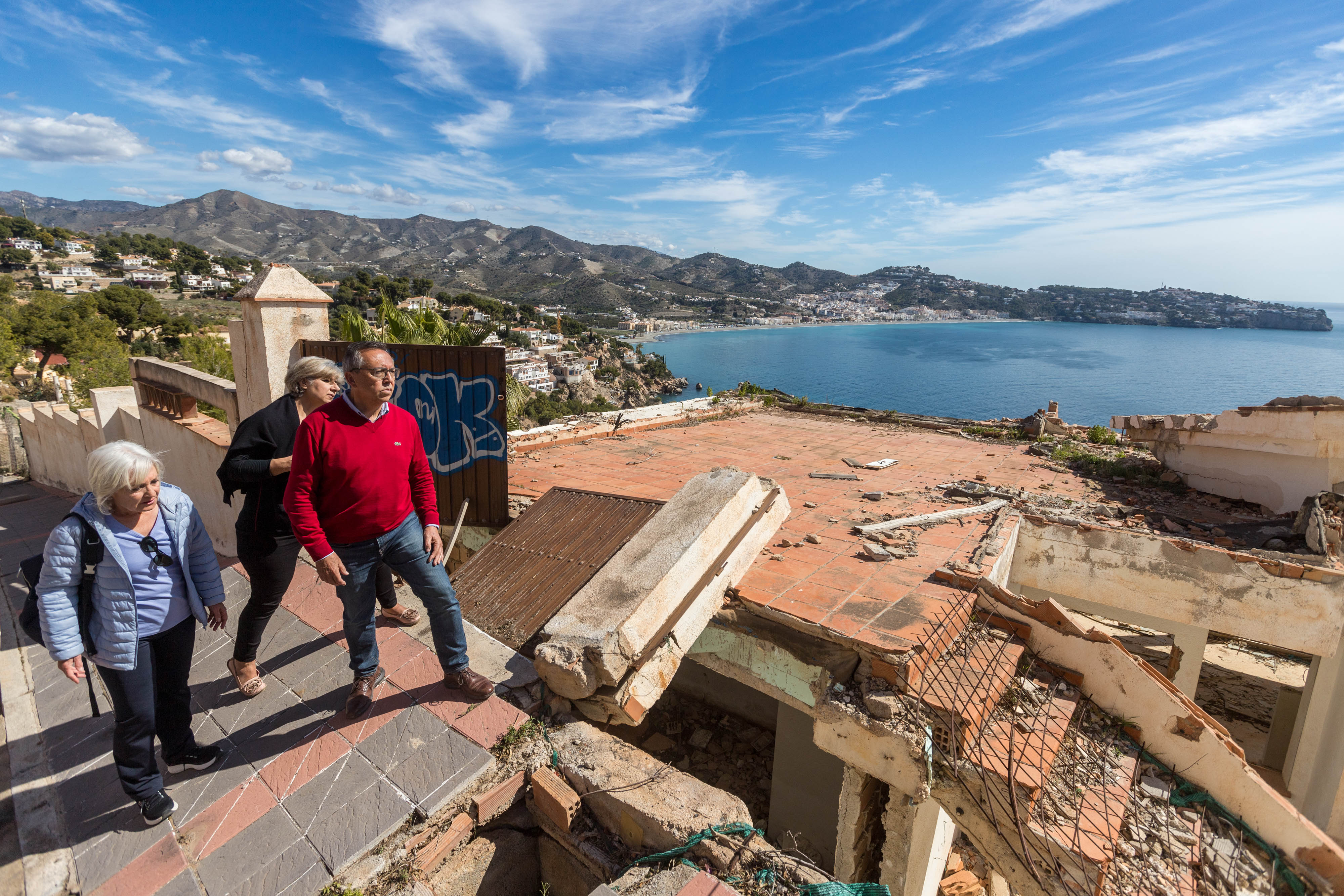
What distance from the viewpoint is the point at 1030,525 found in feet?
16.8

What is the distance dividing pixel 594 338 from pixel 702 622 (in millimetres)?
93837

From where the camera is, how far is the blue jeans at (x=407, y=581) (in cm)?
286

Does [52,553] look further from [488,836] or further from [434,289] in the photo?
[434,289]

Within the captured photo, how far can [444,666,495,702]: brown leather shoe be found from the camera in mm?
3102

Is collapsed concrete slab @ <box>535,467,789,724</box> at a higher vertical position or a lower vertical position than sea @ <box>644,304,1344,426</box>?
higher

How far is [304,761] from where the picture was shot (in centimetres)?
280

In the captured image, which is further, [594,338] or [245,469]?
[594,338]

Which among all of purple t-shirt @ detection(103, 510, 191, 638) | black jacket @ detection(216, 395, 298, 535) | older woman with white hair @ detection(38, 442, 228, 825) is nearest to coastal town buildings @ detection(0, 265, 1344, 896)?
older woman with white hair @ detection(38, 442, 228, 825)

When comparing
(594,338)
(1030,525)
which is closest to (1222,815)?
(1030,525)

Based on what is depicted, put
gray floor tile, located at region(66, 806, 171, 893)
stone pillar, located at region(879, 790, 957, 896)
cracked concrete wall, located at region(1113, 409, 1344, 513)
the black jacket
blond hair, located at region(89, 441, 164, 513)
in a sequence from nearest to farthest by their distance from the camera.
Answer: blond hair, located at region(89, 441, 164, 513), gray floor tile, located at region(66, 806, 171, 893), the black jacket, stone pillar, located at region(879, 790, 957, 896), cracked concrete wall, located at region(1113, 409, 1344, 513)

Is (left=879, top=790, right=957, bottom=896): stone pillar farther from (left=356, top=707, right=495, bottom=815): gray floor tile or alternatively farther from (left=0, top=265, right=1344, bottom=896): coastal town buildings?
(left=356, top=707, right=495, bottom=815): gray floor tile

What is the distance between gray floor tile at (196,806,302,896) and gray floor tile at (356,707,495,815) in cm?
40

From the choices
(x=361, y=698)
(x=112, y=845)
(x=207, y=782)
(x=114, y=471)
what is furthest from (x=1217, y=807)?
(x=114, y=471)

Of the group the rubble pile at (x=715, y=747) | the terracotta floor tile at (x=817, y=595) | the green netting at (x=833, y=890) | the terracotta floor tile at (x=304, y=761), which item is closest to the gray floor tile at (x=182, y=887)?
the terracotta floor tile at (x=304, y=761)
